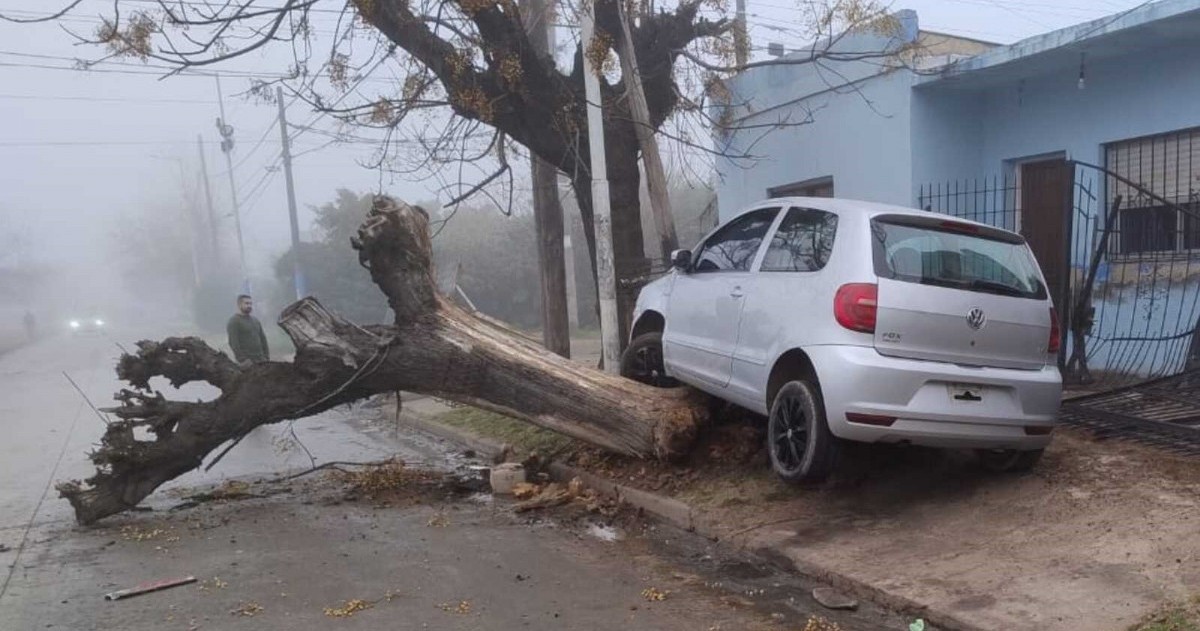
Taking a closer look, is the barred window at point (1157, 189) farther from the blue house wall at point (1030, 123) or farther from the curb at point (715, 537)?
the curb at point (715, 537)

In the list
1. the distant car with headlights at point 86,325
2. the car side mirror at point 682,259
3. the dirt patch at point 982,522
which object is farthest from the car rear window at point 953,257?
the distant car with headlights at point 86,325

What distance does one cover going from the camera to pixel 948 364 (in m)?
5.52

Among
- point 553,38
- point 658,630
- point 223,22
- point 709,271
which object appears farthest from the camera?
point 553,38

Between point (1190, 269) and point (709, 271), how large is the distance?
5.50 meters

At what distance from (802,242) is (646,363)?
2476mm

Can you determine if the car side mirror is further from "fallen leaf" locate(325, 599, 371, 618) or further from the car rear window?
"fallen leaf" locate(325, 599, 371, 618)

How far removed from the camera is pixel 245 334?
1320cm

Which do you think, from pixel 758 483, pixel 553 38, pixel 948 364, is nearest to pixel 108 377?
pixel 553 38

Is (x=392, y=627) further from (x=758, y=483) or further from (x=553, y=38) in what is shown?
(x=553, y=38)

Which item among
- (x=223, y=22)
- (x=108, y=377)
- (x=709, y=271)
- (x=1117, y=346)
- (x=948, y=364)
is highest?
(x=223, y=22)

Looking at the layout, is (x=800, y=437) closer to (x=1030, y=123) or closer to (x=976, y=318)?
(x=976, y=318)

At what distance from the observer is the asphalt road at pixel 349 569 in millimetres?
4953

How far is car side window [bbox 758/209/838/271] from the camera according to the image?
597 centimetres

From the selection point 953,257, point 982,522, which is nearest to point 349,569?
point 982,522
